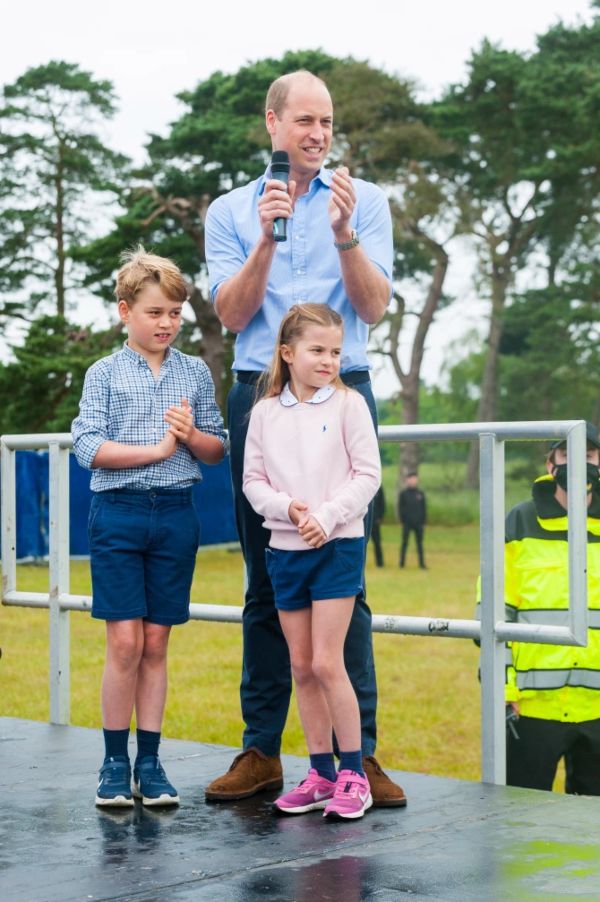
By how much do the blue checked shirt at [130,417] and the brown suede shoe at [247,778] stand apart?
2.29 feet

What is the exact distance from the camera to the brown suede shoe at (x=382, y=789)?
3.36 m

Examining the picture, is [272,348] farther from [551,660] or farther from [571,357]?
[571,357]

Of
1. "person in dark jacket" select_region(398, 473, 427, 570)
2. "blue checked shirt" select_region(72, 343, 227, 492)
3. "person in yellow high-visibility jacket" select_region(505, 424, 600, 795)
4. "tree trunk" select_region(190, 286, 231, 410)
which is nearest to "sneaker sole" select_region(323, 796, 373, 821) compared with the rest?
"blue checked shirt" select_region(72, 343, 227, 492)

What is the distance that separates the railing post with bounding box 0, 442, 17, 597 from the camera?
16.0ft

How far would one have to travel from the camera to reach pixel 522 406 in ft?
126

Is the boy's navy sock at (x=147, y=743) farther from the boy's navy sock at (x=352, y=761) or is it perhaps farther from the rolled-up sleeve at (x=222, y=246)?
the rolled-up sleeve at (x=222, y=246)

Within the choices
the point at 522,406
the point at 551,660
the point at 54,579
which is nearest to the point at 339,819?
the point at 551,660

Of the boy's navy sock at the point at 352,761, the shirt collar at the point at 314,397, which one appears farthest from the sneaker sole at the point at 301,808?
the shirt collar at the point at 314,397

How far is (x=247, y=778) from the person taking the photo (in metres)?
3.54

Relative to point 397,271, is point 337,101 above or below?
above

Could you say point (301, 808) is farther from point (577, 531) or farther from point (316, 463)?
point (577, 531)

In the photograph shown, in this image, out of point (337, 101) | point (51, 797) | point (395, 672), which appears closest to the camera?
point (51, 797)

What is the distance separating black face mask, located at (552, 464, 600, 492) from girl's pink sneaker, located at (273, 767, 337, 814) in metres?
1.45

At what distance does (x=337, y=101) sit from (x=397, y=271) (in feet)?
18.3
